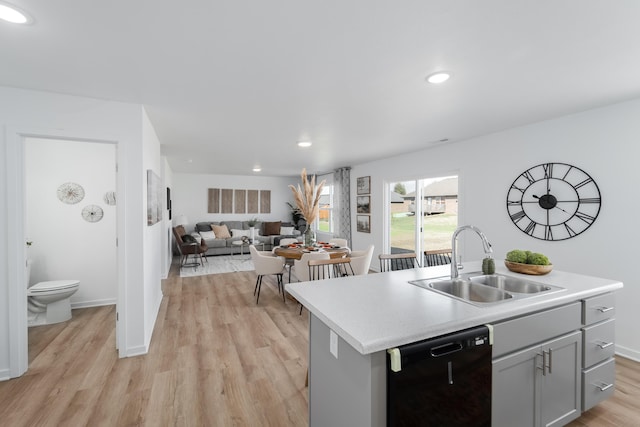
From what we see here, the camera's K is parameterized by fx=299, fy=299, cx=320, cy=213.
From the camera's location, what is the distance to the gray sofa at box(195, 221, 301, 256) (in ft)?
26.1

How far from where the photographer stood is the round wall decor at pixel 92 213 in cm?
400

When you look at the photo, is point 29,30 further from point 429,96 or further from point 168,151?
point 168,151

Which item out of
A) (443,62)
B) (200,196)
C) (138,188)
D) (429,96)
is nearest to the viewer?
(443,62)

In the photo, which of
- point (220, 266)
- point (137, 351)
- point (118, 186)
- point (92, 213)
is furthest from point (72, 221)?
point (220, 266)

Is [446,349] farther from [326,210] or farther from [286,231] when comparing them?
[286,231]

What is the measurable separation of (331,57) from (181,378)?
8.70 feet

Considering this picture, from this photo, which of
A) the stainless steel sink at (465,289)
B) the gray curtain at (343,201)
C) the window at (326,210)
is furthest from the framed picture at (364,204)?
the stainless steel sink at (465,289)

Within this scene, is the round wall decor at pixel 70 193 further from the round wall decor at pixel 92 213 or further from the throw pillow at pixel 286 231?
the throw pillow at pixel 286 231

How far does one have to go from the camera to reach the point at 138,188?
2773mm

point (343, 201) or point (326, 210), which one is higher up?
point (343, 201)

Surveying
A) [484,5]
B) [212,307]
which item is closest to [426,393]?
[484,5]

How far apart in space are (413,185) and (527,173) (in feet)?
6.76

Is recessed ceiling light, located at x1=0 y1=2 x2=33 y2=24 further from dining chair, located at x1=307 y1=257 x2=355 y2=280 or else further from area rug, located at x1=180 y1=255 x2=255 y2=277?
area rug, located at x1=180 y1=255 x2=255 y2=277

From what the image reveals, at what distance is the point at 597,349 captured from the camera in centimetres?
192
